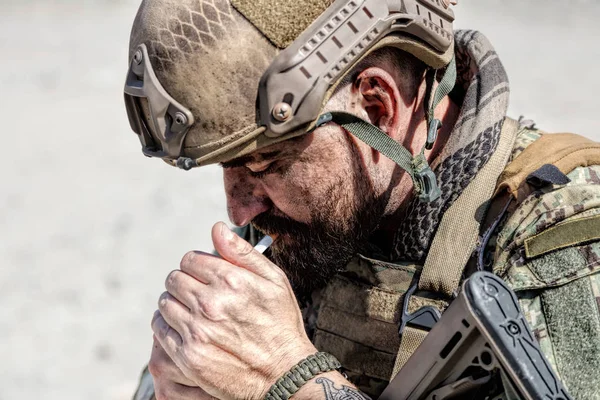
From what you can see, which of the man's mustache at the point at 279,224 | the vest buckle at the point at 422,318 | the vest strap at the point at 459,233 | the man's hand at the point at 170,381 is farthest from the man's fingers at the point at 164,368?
the vest strap at the point at 459,233

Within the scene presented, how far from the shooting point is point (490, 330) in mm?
1775

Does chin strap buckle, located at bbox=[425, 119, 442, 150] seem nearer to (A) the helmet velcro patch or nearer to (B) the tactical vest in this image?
(B) the tactical vest

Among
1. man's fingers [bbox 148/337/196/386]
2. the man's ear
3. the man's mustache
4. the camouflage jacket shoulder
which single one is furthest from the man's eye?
the camouflage jacket shoulder

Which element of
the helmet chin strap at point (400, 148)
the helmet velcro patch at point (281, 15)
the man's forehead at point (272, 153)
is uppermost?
the helmet velcro patch at point (281, 15)

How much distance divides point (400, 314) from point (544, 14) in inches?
300

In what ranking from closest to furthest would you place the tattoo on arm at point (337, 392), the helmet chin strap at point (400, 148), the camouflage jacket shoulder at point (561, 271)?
1. the camouflage jacket shoulder at point (561, 271)
2. the tattoo on arm at point (337, 392)
3. the helmet chin strap at point (400, 148)

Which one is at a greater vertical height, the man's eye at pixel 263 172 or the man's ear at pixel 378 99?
the man's ear at pixel 378 99

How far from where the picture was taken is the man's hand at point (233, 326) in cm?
224

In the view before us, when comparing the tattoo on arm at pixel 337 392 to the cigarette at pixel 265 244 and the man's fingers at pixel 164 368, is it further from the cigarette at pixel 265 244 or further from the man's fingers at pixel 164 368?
the cigarette at pixel 265 244

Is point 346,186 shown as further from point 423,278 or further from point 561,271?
point 561,271

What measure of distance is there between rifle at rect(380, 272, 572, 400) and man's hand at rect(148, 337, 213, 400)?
0.64 meters

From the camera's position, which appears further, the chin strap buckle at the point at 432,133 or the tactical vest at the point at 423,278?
the chin strap buckle at the point at 432,133

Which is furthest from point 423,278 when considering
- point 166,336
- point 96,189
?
point 96,189

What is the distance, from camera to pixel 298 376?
7.21 ft
